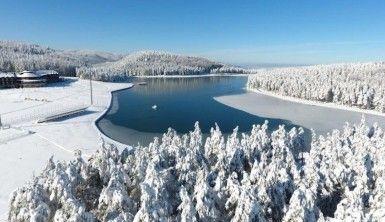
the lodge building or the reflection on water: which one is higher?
the lodge building

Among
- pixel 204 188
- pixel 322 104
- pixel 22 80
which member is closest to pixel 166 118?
pixel 322 104

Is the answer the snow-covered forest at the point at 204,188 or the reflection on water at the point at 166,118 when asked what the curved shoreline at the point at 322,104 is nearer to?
the reflection on water at the point at 166,118

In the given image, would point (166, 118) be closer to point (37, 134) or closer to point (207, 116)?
point (207, 116)

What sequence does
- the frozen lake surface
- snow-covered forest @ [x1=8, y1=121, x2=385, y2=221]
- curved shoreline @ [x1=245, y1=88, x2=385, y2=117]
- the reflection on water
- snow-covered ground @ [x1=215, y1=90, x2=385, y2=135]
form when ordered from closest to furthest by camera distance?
snow-covered forest @ [x1=8, y1=121, x2=385, y2=221] → the reflection on water → the frozen lake surface → snow-covered ground @ [x1=215, y1=90, x2=385, y2=135] → curved shoreline @ [x1=245, y1=88, x2=385, y2=117]

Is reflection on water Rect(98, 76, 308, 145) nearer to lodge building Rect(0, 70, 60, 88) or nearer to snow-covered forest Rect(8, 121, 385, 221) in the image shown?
snow-covered forest Rect(8, 121, 385, 221)

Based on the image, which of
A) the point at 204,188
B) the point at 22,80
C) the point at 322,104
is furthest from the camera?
the point at 22,80

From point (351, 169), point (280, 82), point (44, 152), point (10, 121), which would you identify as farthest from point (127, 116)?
point (280, 82)

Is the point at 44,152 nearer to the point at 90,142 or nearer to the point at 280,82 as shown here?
the point at 90,142

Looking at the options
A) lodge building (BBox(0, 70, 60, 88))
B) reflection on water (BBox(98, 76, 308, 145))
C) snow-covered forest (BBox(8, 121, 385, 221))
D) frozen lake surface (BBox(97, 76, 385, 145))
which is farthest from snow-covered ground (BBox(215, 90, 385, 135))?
lodge building (BBox(0, 70, 60, 88))
